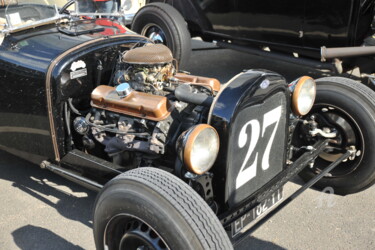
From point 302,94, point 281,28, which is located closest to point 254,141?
point 302,94

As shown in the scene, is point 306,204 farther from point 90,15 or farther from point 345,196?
point 90,15

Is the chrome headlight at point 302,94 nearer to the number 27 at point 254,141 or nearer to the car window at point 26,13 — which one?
the number 27 at point 254,141

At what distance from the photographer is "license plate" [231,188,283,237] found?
214 cm

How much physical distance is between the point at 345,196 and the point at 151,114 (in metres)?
1.72

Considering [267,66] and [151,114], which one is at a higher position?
[151,114]

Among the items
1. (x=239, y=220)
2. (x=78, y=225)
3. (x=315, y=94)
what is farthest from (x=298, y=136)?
(x=78, y=225)

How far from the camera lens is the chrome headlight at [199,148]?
197cm

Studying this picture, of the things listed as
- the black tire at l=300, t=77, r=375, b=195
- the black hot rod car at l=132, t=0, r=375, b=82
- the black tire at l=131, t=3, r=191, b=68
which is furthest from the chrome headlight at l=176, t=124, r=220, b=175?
the black tire at l=131, t=3, r=191, b=68

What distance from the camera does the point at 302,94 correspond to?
2.66 meters

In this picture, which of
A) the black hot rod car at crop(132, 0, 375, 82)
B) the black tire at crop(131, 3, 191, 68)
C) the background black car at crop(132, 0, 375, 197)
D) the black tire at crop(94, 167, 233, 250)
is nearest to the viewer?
the black tire at crop(94, 167, 233, 250)

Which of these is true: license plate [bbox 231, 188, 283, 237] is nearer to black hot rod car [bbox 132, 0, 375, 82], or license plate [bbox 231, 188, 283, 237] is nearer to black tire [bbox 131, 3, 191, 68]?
black hot rod car [bbox 132, 0, 375, 82]

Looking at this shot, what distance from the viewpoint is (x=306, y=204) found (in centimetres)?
309

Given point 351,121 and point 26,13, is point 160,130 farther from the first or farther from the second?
point 26,13

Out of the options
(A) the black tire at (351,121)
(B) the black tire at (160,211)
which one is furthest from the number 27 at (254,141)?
(A) the black tire at (351,121)
